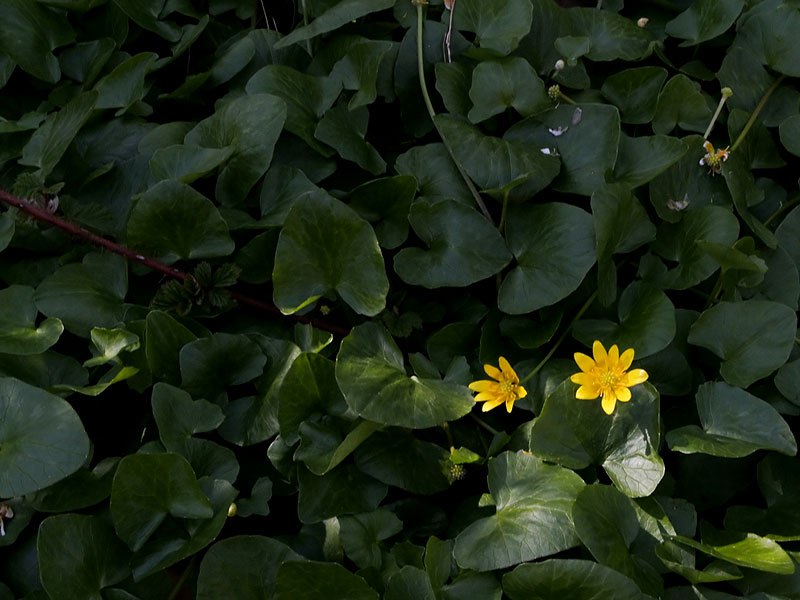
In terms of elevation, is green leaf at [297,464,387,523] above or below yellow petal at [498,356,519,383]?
below

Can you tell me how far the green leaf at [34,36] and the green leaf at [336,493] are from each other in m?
1.08

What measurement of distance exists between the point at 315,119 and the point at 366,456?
26.9 inches

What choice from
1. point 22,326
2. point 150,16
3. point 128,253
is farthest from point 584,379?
Result: point 150,16

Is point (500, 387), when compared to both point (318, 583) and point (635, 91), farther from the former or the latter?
point (635, 91)

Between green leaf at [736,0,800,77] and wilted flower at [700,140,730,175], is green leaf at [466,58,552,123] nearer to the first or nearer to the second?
wilted flower at [700,140,730,175]

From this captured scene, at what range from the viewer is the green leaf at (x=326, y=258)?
4.47 feet

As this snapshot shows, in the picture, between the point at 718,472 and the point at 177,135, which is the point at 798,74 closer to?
the point at 718,472

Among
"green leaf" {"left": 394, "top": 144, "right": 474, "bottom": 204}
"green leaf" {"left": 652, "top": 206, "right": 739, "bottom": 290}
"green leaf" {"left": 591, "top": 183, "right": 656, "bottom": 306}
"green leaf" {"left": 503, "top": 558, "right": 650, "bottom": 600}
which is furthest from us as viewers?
"green leaf" {"left": 394, "top": 144, "right": 474, "bottom": 204}

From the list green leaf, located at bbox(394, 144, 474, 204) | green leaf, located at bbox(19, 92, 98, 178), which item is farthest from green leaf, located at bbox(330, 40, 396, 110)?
green leaf, located at bbox(19, 92, 98, 178)

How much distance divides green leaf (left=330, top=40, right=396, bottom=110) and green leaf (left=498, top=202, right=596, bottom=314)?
0.38 meters

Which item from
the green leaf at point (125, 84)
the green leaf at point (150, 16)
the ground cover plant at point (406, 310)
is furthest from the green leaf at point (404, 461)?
the green leaf at point (150, 16)

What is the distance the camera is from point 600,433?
1.29 meters

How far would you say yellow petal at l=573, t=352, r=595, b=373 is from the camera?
1.25 meters

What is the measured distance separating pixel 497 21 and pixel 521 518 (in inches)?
38.3
